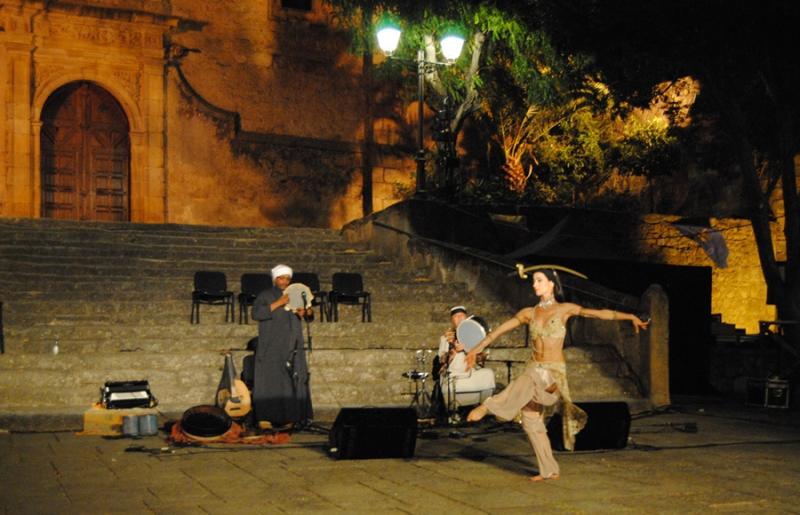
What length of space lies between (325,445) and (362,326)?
4.35 m

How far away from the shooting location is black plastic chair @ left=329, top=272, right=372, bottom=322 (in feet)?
48.1

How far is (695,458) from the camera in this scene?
8.93 metres

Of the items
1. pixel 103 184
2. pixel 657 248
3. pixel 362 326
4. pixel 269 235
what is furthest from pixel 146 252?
pixel 657 248

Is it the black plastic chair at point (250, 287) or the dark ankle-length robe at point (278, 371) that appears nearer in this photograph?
the dark ankle-length robe at point (278, 371)

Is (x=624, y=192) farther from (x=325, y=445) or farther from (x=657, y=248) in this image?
(x=325, y=445)

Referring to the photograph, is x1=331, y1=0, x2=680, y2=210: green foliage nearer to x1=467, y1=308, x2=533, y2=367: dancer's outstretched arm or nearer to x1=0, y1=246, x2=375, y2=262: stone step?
x1=0, y1=246, x2=375, y2=262: stone step

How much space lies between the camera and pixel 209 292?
14203 millimetres

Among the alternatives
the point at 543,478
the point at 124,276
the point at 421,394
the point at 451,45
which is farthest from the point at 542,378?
the point at 451,45

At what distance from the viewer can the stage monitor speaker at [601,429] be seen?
9023 millimetres

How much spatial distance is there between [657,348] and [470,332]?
3.77 metres

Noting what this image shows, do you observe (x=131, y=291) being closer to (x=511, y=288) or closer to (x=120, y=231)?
(x=120, y=231)

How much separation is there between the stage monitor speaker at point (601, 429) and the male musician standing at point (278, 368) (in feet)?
8.83

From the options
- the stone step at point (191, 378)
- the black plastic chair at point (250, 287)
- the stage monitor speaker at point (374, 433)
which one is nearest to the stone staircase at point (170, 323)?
the stone step at point (191, 378)

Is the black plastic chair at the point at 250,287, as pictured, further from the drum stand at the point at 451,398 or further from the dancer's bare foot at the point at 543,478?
the dancer's bare foot at the point at 543,478
